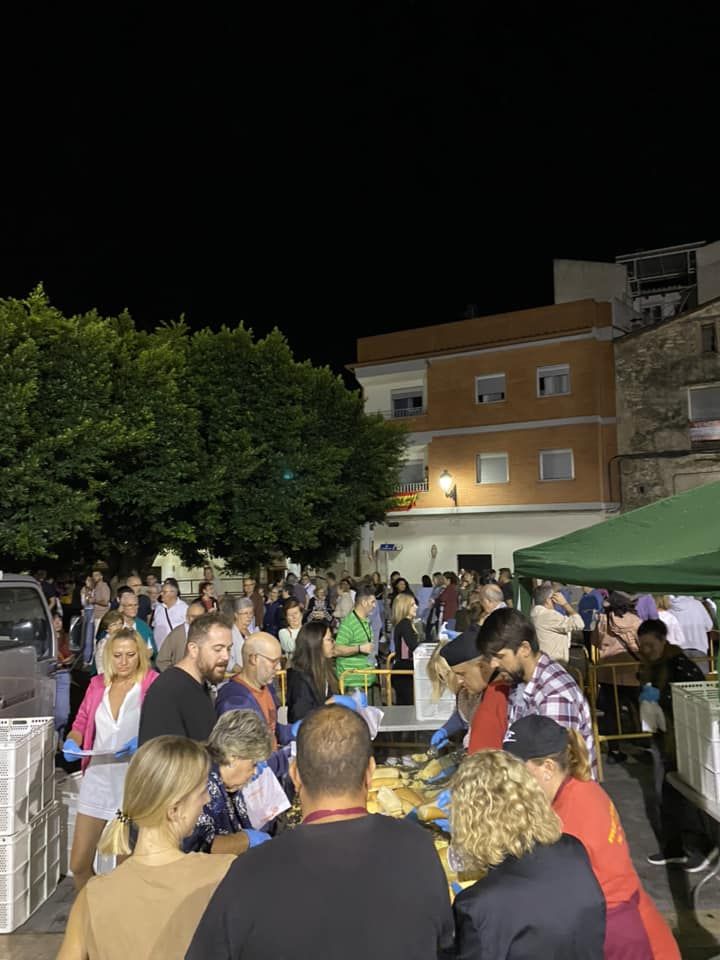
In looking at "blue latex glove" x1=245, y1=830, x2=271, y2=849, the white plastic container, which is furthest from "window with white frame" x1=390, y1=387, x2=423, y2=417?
"blue latex glove" x1=245, y1=830, x2=271, y2=849

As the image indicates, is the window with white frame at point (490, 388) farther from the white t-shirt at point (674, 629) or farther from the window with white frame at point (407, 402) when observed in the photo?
the white t-shirt at point (674, 629)

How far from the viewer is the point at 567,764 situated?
8.75ft

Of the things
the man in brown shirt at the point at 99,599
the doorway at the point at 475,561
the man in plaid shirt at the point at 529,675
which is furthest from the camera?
the doorway at the point at 475,561

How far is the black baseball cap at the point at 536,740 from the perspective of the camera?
103 inches

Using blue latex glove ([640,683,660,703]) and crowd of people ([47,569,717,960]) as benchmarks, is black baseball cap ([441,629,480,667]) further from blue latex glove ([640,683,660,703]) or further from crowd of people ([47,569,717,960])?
blue latex glove ([640,683,660,703])

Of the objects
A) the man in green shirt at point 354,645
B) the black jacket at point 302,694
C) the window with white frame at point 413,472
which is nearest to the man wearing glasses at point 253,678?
the black jacket at point 302,694

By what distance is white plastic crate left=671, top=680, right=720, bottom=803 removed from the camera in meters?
4.24

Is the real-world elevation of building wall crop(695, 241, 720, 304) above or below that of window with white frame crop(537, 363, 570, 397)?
above

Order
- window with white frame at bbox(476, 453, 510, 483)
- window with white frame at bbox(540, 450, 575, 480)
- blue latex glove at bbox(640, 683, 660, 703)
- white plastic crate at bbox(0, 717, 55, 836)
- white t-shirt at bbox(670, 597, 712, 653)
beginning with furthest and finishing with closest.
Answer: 1. window with white frame at bbox(476, 453, 510, 483)
2. window with white frame at bbox(540, 450, 575, 480)
3. white t-shirt at bbox(670, 597, 712, 653)
4. blue latex glove at bbox(640, 683, 660, 703)
5. white plastic crate at bbox(0, 717, 55, 836)

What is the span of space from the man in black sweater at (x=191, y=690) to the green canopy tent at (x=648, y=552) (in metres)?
2.75

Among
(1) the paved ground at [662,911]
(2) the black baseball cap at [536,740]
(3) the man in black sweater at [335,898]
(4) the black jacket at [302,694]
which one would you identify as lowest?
(1) the paved ground at [662,911]

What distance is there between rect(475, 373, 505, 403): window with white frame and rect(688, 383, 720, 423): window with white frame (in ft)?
25.2

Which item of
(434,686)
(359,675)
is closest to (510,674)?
(434,686)

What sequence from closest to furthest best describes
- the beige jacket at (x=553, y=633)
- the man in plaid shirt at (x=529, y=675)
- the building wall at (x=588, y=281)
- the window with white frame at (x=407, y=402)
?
the man in plaid shirt at (x=529, y=675) → the beige jacket at (x=553, y=633) → the building wall at (x=588, y=281) → the window with white frame at (x=407, y=402)
